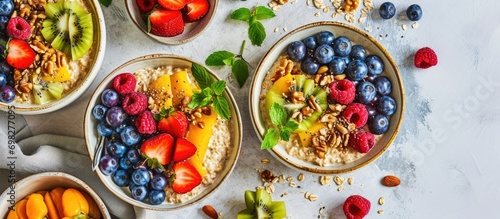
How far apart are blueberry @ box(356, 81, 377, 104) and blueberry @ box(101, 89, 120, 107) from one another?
3.05 ft

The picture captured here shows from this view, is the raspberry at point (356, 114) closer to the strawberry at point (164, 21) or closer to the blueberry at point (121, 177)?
the strawberry at point (164, 21)

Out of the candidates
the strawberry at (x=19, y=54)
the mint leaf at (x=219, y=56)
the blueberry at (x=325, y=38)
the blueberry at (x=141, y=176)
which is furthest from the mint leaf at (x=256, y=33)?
the strawberry at (x=19, y=54)

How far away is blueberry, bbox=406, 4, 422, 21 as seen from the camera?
2.58 m

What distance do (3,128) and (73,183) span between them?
411mm

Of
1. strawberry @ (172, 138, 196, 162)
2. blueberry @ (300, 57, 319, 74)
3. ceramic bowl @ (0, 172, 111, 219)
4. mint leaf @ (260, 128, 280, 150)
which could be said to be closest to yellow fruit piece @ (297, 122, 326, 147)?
mint leaf @ (260, 128, 280, 150)

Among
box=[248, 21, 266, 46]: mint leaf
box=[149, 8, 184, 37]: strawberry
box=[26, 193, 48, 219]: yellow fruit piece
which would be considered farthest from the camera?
box=[248, 21, 266, 46]: mint leaf

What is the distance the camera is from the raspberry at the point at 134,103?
2.34 metres

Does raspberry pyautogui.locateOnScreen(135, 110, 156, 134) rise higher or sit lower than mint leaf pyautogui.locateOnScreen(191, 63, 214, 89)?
lower

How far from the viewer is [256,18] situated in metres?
2.56

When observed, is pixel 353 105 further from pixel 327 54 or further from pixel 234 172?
pixel 234 172

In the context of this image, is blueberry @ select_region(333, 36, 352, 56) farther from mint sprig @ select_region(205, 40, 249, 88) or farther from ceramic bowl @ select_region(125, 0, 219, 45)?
ceramic bowl @ select_region(125, 0, 219, 45)

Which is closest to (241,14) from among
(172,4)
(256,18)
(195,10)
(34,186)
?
(256,18)

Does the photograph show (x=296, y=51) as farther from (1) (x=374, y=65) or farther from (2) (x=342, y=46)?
(1) (x=374, y=65)

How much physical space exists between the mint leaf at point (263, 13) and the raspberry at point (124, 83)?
1.84ft
